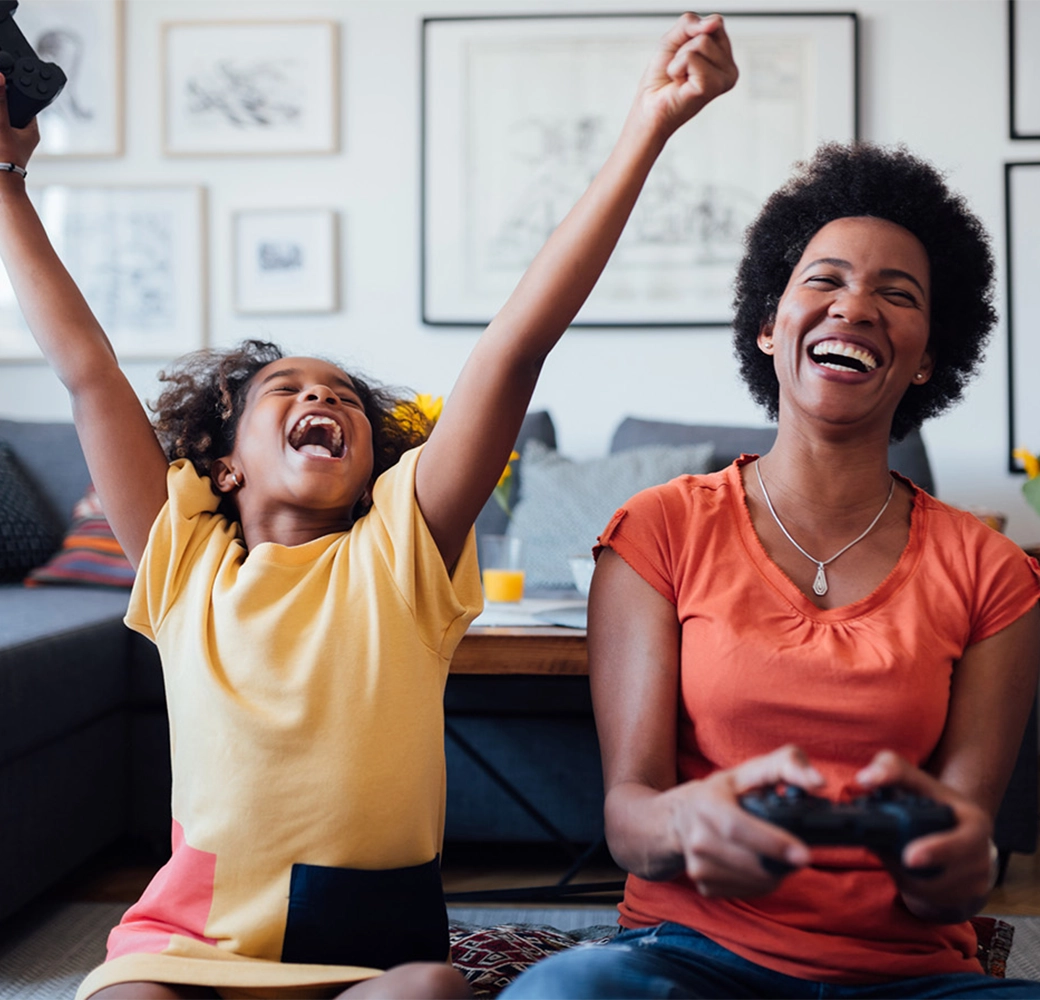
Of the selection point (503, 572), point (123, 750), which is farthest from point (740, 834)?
point (123, 750)

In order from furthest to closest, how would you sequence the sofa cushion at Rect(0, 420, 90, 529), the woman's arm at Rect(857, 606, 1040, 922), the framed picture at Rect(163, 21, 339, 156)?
the framed picture at Rect(163, 21, 339, 156), the sofa cushion at Rect(0, 420, 90, 529), the woman's arm at Rect(857, 606, 1040, 922)

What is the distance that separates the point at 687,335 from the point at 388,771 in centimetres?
251

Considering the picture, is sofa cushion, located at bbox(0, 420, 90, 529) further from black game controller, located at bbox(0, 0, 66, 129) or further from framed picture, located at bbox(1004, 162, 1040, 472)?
framed picture, located at bbox(1004, 162, 1040, 472)

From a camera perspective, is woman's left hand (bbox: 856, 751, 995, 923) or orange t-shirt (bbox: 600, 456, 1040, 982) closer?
woman's left hand (bbox: 856, 751, 995, 923)

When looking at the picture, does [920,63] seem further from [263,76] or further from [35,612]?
[35,612]

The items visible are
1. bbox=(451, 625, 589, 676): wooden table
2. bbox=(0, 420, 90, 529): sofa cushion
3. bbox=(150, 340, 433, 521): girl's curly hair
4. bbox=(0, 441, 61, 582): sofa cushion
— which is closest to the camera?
bbox=(150, 340, 433, 521): girl's curly hair

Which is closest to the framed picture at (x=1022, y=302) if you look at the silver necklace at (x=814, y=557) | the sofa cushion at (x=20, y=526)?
the silver necklace at (x=814, y=557)

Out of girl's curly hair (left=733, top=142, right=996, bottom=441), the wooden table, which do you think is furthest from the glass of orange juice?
girl's curly hair (left=733, top=142, right=996, bottom=441)

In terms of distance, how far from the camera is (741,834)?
2.28ft

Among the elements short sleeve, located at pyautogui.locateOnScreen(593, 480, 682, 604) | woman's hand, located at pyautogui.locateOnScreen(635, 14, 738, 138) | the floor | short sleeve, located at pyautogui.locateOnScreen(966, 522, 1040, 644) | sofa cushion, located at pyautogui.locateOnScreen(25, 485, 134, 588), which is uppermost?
woman's hand, located at pyautogui.locateOnScreen(635, 14, 738, 138)

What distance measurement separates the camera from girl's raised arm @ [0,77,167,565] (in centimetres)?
113

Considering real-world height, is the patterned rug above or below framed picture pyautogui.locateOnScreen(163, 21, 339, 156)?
below

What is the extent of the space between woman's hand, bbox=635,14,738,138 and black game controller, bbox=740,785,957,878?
1.81 ft

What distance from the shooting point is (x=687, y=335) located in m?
3.34
